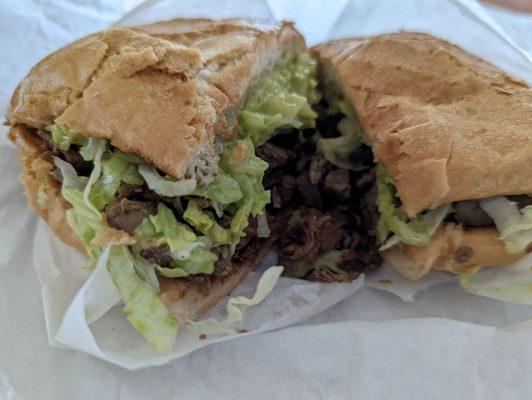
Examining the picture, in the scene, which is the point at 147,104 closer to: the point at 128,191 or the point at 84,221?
the point at 128,191

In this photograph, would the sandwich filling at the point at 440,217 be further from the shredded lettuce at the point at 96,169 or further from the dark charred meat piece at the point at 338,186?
the shredded lettuce at the point at 96,169

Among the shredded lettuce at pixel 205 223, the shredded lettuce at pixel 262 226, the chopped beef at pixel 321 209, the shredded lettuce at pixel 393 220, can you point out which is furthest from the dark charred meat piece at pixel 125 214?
the shredded lettuce at pixel 393 220

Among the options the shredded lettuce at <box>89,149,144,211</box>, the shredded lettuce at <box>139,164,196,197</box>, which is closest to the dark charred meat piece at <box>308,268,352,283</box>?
the shredded lettuce at <box>139,164,196,197</box>

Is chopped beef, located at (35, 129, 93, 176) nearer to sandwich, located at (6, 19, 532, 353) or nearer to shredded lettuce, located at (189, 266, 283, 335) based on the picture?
sandwich, located at (6, 19, 532, 353)

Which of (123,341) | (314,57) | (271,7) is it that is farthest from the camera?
(271,7)

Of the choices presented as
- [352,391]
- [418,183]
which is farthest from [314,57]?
[352,391]

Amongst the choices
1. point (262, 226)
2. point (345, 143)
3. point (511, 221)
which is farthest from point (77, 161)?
point (511, 221)

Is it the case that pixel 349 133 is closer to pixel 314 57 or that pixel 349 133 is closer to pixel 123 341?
pixel 314 57

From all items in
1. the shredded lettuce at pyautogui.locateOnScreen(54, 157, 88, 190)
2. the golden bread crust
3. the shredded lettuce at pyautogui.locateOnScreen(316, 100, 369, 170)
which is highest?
the golden bread crust
